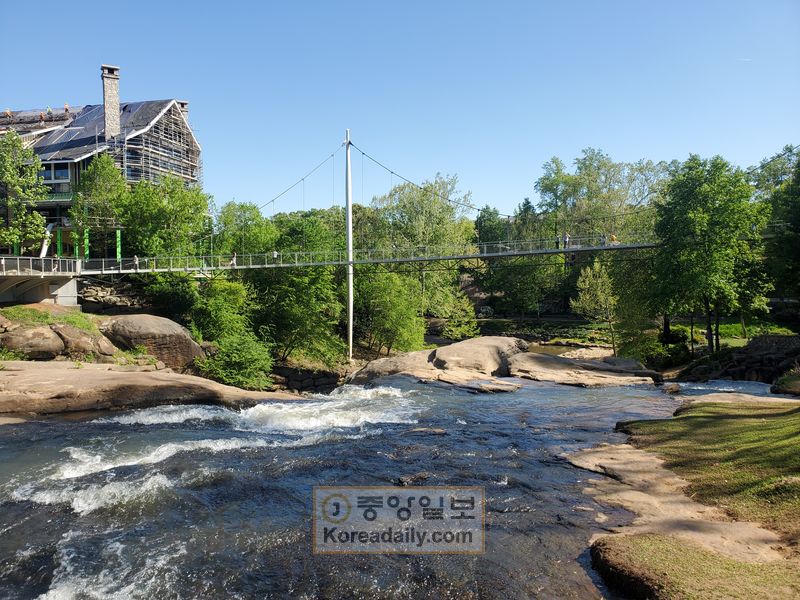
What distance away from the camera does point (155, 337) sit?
2330 centimetres

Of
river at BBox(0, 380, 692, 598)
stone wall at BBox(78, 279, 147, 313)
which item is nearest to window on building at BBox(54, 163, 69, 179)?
stone wall at BBox(78, 279, 147, 313)

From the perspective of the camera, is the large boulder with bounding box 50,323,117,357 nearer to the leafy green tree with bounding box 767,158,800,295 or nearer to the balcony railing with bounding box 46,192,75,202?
the balcony railing with bounding box 46,192,75,202

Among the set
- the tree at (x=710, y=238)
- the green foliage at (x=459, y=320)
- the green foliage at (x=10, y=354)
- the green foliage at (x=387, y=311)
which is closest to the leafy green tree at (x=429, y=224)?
the green foliage at (x=459, y=320)

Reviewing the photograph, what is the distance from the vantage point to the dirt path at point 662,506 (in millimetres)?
6387

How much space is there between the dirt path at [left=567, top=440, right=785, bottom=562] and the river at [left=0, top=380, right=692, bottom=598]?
0.37m

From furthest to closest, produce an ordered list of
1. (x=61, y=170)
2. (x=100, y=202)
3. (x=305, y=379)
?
1. (x=61, y=170)
2. (x=100, y=202)
3. (x=305, y=379)

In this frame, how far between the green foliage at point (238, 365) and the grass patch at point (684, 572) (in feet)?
60.0

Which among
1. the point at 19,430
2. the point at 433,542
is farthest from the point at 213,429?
the point at 433,542

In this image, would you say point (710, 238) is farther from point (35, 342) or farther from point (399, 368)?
point (35, 342)

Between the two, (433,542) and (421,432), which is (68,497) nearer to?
(433,542)

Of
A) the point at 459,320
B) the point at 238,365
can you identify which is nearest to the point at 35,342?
the point at 238,365

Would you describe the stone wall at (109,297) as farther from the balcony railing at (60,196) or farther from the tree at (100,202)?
the balcony railing at (60,196)

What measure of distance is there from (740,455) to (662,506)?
240 cm

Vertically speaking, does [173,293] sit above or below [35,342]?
above
